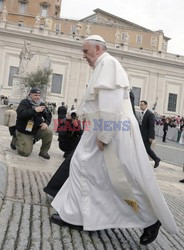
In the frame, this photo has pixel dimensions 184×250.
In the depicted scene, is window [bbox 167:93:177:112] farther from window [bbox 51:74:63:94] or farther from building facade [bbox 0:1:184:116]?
window [bbox 51:74:63:94]

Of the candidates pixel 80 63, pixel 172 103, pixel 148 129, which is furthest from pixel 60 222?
pixel 172 103

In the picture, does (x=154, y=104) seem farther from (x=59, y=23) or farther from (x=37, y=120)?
(x=37, y=120)

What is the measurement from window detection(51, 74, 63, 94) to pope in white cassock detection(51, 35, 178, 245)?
51.7 metres

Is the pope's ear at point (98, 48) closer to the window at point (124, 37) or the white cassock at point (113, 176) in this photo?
the white cassock at point (113, 176)

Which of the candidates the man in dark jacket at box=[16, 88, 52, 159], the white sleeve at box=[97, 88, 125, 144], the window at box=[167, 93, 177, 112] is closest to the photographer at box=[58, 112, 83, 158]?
the man in dark jacket at box=[16, 88, 52, 159]

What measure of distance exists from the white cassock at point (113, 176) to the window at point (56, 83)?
51.7m

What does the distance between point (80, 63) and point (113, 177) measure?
A: 53.6m

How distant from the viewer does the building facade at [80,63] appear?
5391 cm

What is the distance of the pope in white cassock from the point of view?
3.02 m

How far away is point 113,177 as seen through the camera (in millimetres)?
3062

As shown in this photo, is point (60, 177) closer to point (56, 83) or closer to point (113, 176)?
point (113, 176)

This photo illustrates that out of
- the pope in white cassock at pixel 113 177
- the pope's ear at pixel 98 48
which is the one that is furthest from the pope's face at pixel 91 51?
the pope in white cassock at pixel 113 177

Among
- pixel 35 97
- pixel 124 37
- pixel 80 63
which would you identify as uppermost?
pixel 124 37

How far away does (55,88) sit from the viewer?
54656 mm
